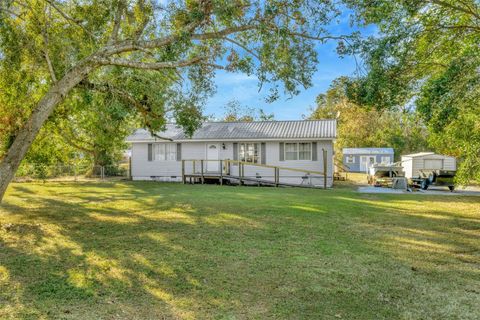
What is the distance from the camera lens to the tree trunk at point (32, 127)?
6.99 meters

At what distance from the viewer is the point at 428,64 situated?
334 inches

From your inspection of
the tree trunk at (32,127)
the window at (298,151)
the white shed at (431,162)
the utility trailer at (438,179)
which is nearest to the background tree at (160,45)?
the tree trunk at (32,127)

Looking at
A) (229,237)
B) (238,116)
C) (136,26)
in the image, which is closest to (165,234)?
(229,237)

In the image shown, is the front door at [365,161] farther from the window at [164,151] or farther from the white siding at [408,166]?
the window at [164,151]

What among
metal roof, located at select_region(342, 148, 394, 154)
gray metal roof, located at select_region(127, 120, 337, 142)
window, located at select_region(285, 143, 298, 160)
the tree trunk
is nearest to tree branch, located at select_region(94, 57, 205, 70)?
the tree trunk

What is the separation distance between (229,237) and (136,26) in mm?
6311

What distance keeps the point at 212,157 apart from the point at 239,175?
241cm

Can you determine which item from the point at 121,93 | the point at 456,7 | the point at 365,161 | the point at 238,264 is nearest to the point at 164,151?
the point at 121,93

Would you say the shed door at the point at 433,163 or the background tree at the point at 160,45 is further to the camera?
the shed door at the point at 433,163

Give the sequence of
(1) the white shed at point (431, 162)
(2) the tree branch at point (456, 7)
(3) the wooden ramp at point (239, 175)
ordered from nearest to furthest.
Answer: (2) the tree branch at point (456, 7) → (3) the wooden ramp at point (239, 175) → (1) the white shed at point (431, 162)

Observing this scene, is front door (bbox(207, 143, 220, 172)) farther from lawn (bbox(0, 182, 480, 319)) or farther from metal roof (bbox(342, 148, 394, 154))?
metal roof (bbox(342, 148, 394, 154))

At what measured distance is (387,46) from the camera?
23.7ft

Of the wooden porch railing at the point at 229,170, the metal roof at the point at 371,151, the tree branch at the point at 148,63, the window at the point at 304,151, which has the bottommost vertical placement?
the wooden porch railing at the point at 229,170

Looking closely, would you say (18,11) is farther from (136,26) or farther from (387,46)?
(387,46)
